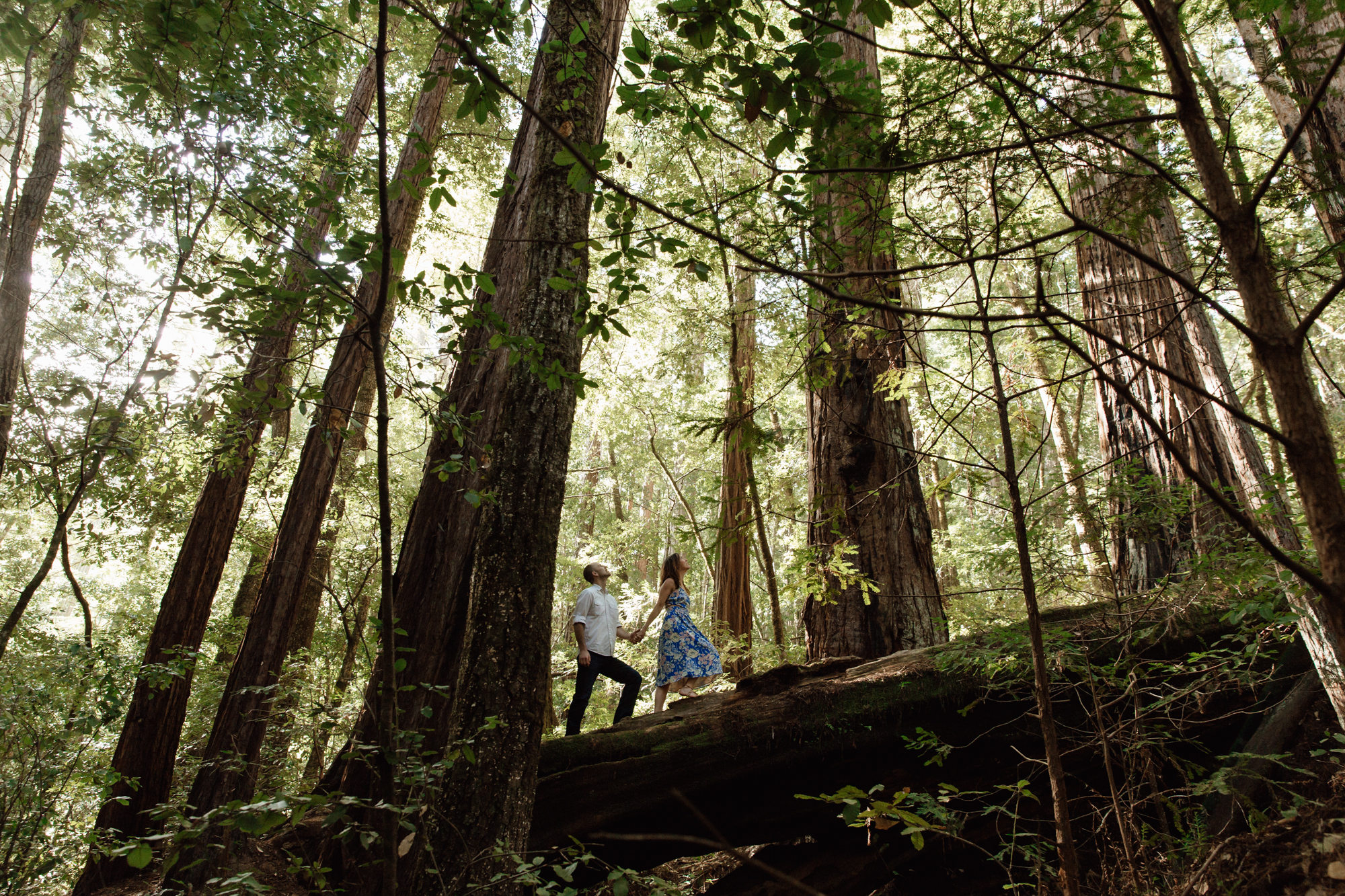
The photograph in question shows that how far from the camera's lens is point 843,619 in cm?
481

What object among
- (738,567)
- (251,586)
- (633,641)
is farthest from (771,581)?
(251,586)

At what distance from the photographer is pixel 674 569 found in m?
5.95

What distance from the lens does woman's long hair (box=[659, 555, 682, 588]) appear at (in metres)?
5.92

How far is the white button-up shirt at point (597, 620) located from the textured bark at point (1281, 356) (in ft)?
16.0

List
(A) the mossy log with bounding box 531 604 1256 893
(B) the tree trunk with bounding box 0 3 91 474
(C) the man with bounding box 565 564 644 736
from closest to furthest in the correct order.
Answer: (A) the mossy log with bounding box 531 604 1256 893 → (C) the man with bounding box 565 564 644 736 → (B) the tree trunk with bounding box 0 3 91 474

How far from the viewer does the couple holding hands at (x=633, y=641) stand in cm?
542

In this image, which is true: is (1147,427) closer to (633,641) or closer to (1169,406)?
(1169,406)

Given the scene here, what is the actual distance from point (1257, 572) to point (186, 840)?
3.38m

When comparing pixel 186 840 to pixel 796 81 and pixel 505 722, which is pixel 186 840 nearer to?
pixel 505 722

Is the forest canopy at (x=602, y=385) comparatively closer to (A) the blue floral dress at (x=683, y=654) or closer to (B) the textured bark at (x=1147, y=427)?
(B) the textured bark at (x=1147, y=427)

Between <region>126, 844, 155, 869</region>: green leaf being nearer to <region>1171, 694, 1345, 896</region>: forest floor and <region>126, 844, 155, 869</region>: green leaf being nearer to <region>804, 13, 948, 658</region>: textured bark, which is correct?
<region>1171, 694, 1345, 896</region>: forest floor

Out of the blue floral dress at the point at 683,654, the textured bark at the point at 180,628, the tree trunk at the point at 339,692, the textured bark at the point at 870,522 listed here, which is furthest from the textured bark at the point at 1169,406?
the textured bark at the point at 180,628

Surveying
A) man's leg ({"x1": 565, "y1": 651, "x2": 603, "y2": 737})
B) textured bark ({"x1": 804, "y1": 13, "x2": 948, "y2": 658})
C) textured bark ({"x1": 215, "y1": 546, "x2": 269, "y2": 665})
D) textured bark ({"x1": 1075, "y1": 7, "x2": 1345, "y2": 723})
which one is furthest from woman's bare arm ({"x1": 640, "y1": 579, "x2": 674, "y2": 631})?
textured bark ({"x1": 215, "y1": 546, "x2": 269, "y2": 665})

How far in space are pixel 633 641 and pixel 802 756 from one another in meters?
2.29
